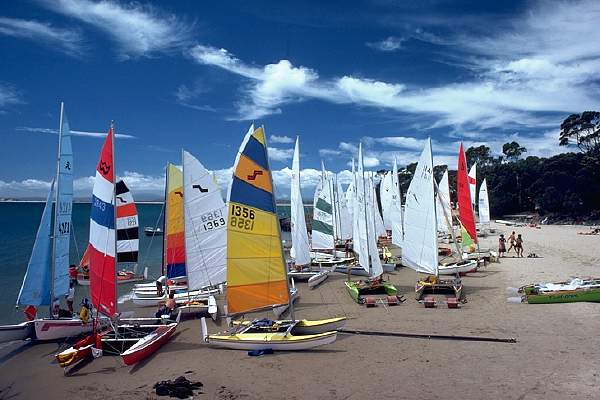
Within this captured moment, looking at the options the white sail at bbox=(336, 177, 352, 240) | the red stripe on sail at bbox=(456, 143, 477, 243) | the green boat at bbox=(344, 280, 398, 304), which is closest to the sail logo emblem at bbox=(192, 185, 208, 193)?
the green boat at bbox=(344, 280, 398, 304)

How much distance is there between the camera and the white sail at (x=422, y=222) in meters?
18.3

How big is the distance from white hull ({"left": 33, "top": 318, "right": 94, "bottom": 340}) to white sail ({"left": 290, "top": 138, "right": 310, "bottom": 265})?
11096mm

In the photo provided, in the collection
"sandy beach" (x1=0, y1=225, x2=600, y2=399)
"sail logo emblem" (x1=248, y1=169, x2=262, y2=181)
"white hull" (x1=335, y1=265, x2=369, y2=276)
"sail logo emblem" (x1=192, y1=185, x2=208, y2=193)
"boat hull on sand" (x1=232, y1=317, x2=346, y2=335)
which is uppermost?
"sail logo emblem" (x1=192, y1=185, x2=208, y2=193)

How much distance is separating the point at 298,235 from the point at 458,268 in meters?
8.68

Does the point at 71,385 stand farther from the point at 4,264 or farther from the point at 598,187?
the point at 598,187

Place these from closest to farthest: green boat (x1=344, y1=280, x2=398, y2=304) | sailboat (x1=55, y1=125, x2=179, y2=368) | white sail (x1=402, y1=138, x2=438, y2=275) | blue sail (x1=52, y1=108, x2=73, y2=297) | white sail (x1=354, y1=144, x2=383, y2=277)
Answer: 1. sailboat (x1=55, y1=125, x2=179, y2=368)
2. blue sail (x1=52, y1=108, x2=73, y2=297)
3. green boat (x1=344, y1=280, x2=398, y2=304)
4. white sail (x1=402, y1=138, x2=438, y2=275)
5. white sail (x1=354, y1=144, x2=383, y2=277)

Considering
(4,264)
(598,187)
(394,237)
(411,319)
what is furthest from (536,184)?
(4,264)

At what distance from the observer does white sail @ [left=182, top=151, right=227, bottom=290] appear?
16328 mm

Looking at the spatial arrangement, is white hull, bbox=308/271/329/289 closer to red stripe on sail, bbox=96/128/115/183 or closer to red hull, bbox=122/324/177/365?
red hull, bbox=122/324/177/365

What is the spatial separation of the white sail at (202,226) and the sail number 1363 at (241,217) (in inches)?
175

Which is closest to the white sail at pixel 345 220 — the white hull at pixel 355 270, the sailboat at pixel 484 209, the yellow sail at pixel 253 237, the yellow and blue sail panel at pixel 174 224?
the white hull at pixel 355 270

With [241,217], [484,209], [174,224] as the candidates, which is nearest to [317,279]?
[174,224]

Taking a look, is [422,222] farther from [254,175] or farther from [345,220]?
[345,220]

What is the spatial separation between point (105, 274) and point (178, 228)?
7150mm
